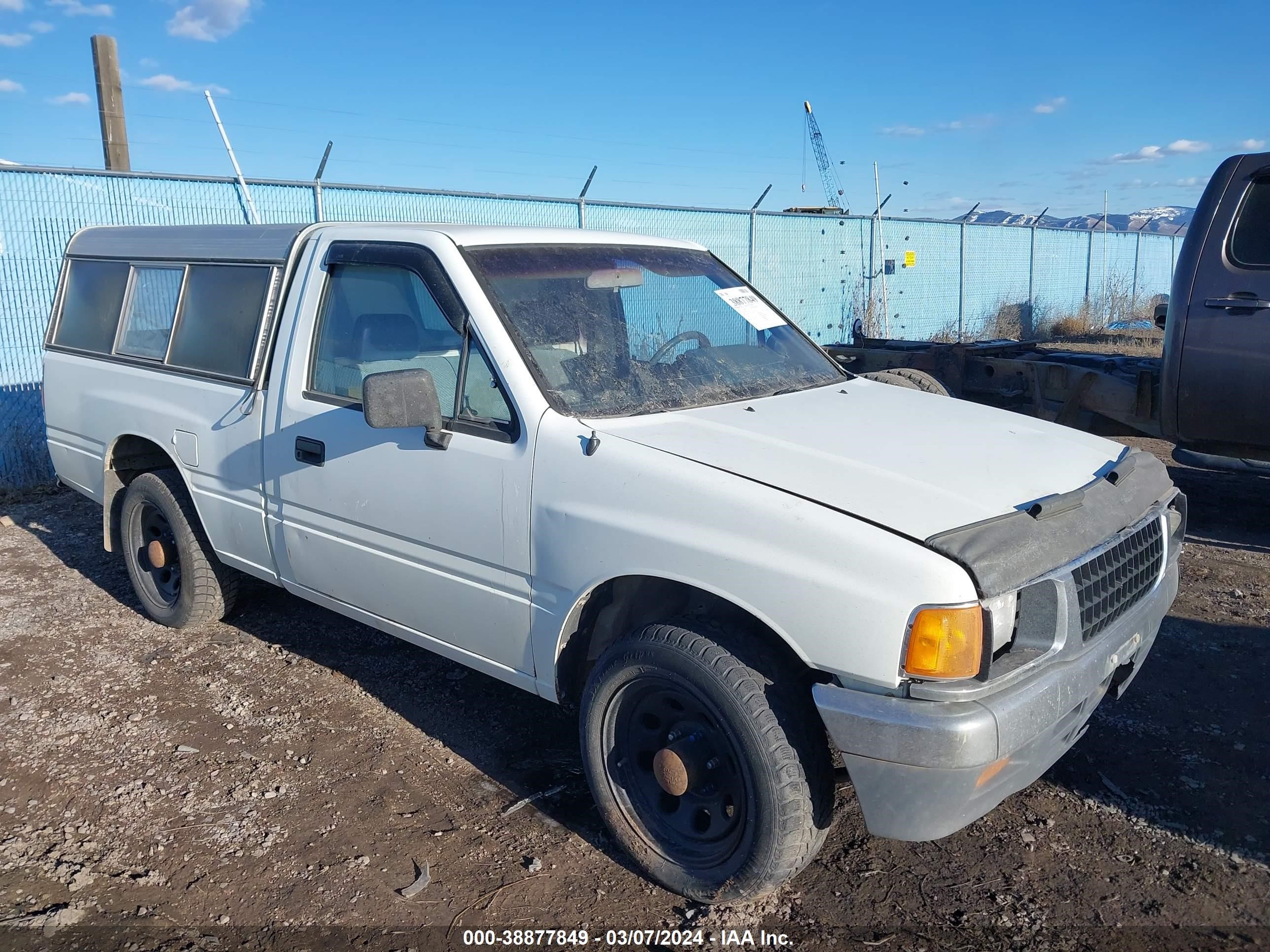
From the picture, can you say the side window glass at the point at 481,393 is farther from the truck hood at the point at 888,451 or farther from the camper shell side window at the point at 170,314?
the camper shell side window at the point at 170,314

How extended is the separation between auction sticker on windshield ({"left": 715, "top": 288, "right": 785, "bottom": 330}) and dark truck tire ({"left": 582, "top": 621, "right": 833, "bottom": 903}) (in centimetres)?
175

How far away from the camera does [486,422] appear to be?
320 centimetres

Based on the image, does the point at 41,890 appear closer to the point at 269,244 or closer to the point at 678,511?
the point at 678,511

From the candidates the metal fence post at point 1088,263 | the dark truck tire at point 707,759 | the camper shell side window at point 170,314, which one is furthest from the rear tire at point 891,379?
the metal fence post at point 1088,263

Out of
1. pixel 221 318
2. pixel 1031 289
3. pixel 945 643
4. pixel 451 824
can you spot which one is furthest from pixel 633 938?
pixel 1031 289

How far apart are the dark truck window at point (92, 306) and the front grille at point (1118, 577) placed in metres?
4.67

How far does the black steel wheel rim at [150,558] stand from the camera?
16.3 feet

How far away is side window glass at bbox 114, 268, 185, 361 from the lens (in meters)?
4.70

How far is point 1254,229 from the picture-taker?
534 centimetres

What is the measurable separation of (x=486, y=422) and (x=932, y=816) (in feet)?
5.85

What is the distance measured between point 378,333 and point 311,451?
52cm

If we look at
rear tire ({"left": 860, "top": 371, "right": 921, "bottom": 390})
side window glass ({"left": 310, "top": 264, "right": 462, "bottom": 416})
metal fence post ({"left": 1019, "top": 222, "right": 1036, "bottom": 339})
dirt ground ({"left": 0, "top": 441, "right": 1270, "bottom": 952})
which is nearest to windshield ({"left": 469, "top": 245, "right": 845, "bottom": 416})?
side window glass ({"left": 310, "top": 264, "right": 462, "bottom": 416})

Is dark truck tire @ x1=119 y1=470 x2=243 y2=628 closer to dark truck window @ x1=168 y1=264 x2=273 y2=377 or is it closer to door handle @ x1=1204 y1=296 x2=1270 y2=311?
dark truck window @ x1=168 y1=264 x2=273 y2=377

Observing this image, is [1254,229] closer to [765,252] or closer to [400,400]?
[400,400]
